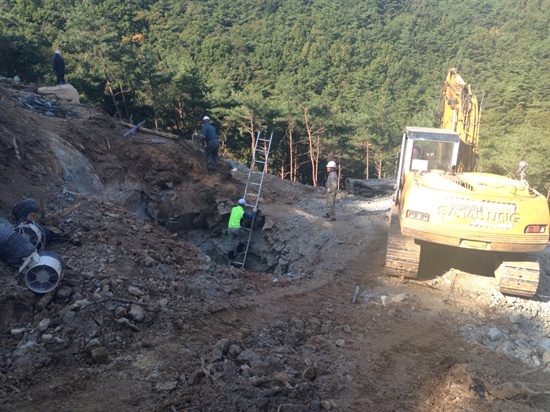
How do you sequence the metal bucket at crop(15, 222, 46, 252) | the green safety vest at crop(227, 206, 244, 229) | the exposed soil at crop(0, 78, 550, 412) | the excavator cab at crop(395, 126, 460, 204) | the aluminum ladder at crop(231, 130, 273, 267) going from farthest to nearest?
the aluminum ladder at crop(231, 130, 273, 267) < the green safety vest at crop(227, 206, 244, 229) < the excavator cab at crop(395, 126, 460, 204) < the metal bucket at crop(15, 222, 46, 252) < the exposed soil at crop(0, 78, 550, 412)

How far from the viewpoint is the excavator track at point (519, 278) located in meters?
7.66

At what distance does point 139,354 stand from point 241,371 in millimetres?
1127

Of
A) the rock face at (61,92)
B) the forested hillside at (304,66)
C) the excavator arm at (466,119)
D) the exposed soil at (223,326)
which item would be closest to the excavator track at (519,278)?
the exposed soil at (223,326)

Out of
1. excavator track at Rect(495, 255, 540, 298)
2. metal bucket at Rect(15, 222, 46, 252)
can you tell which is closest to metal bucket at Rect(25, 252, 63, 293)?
metal bucket at Rect(15, 222, 46, 252)

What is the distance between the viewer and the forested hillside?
26094mm

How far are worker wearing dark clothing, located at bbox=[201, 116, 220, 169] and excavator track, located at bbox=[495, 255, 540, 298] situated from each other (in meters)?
8.45

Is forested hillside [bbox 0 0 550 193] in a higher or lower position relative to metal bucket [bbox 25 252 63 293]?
higher

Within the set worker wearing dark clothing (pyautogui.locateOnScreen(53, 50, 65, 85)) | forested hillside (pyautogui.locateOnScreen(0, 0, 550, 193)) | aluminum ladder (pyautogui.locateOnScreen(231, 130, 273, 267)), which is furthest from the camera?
forested hillside (pyautogui.locateOnScreen(0, 0, 550, 193))

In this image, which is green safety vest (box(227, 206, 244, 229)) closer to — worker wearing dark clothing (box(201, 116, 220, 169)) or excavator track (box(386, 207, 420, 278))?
worker wearing dark clothing (box(201, 116, 220, 169))

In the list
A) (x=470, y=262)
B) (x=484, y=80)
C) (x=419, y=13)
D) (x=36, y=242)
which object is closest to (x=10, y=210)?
(x=36, y=242)

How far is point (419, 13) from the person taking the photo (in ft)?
284

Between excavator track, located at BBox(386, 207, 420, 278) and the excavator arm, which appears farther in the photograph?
the excavator arm

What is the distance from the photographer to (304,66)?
67.3m

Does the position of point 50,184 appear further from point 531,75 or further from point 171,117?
point 531,75
